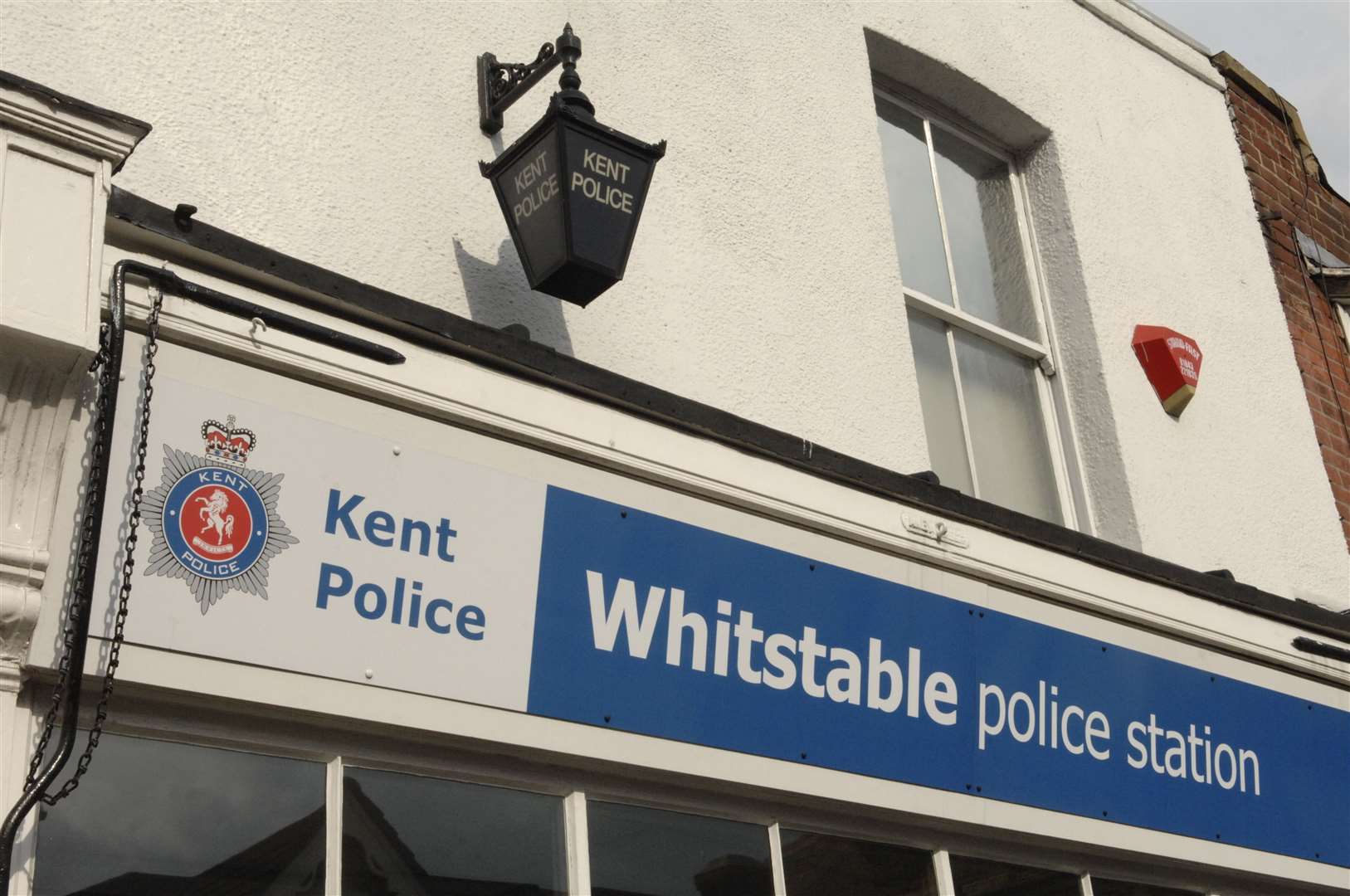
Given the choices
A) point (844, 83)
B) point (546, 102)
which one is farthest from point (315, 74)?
point (844, 83)

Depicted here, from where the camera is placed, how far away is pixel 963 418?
5.07 meters

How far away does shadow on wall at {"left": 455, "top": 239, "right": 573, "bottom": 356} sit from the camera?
3.63m

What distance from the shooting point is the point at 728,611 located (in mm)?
3553

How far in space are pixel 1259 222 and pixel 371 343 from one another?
466 cm

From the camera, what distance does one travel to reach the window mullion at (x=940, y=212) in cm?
532

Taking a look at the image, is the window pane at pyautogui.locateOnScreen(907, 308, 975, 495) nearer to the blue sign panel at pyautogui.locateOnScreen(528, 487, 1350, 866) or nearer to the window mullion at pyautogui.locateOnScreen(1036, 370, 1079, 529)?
the window mullion at pyautogui.locateOnScreen(1036, 370, 1079, 529)

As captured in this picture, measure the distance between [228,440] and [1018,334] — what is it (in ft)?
11.5

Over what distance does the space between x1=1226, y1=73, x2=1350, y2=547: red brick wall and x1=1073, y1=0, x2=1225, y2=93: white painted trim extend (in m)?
0.20

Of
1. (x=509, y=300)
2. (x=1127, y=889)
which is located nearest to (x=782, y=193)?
(x=509, y=300)

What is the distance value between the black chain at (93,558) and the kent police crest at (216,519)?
0.06m

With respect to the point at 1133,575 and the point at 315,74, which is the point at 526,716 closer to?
the point at 315,74

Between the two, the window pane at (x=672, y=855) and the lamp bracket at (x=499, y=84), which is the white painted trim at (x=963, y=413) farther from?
→ the lamp bracket at (x=499, y=84)

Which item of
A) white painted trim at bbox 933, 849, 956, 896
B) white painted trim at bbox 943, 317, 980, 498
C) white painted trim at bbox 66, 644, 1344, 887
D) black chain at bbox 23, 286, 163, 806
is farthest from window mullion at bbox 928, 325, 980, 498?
black chain at bbox 23, 286, 163, 806

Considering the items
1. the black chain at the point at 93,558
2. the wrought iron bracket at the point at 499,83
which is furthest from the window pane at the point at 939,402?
the black chain at the point at 93,558
